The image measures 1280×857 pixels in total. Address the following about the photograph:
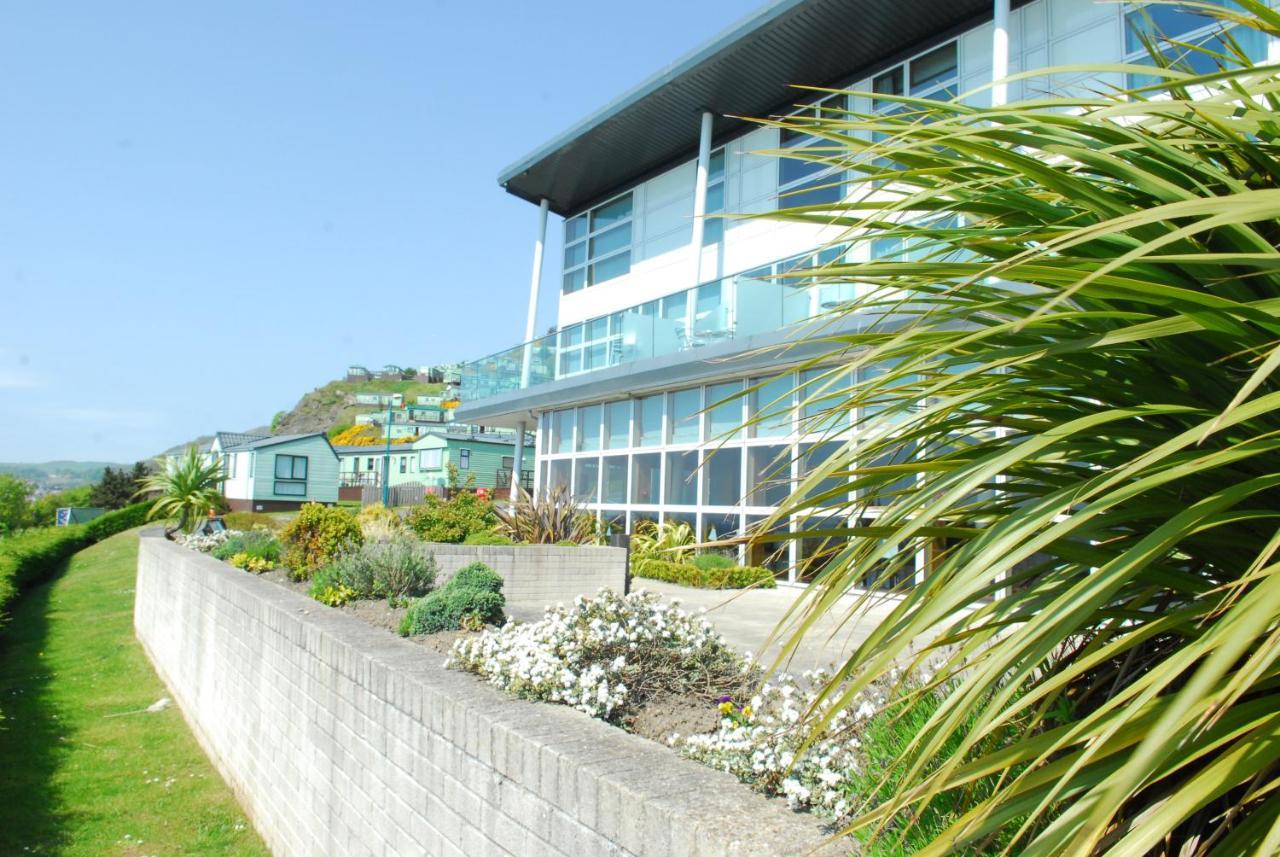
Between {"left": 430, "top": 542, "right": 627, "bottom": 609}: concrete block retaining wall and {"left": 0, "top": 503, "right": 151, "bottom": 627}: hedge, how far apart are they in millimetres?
6909

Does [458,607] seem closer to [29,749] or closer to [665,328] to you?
[29,749]

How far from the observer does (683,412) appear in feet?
60.0

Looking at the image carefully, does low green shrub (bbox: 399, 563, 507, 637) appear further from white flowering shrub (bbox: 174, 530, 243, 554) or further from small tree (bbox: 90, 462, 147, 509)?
small tree (bbox: 90, 462, 147, 509)

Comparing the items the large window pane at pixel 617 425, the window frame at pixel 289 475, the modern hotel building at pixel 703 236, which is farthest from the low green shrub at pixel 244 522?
the window frame at pixel 289 475

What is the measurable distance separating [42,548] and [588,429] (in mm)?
14773

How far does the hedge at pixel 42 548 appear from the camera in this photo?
17.3m

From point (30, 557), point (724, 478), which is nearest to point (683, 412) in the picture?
point (724, 478)

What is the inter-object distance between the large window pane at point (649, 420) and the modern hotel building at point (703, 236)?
0.05m

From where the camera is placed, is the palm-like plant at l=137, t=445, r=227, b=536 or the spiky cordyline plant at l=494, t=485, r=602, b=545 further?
the palm-like plant at l=137, t=445, r=227, b=536

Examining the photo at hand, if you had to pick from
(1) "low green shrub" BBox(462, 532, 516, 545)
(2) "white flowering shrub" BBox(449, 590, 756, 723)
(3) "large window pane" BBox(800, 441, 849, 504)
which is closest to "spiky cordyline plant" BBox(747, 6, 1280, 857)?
(3) "large window pane" BBox(800, 441, 849, 504)

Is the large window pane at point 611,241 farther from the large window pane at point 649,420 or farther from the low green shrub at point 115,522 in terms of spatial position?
the low green shrub at point 115,522

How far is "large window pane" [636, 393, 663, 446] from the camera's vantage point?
18.9m

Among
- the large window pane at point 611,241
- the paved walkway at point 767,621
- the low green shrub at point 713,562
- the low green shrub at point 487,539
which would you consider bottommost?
the paved walkway at point 767,621

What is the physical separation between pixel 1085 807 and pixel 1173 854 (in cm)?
→ 55
